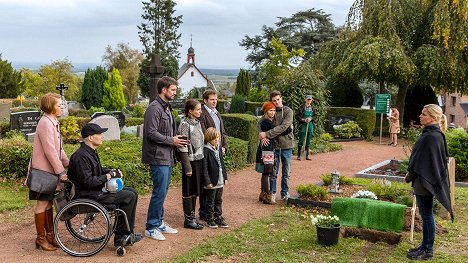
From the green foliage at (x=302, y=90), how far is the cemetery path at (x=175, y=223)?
368 cm

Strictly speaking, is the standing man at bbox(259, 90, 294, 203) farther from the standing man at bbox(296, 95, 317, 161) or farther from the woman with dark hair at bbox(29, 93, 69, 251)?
the standing man at bbox(296, 95, 317, 161)

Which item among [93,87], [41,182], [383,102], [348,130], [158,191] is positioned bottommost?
[348,130]

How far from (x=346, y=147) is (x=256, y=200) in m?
9.81

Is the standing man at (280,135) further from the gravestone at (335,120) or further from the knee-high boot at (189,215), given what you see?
the gravestone at (335,120)

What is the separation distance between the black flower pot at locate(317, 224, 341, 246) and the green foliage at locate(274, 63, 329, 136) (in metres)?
11.0

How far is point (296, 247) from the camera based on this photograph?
656 cm

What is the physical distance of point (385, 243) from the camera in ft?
22.9

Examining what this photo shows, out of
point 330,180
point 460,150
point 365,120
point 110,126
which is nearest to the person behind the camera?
point 330,180

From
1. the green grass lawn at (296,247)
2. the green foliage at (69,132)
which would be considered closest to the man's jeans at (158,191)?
the green grass lawn at (296,247)

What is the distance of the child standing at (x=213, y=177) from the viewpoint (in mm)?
7285

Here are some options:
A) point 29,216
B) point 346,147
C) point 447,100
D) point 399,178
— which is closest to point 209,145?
point 29,216

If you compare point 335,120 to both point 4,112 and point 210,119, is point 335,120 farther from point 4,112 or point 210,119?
point 210,119

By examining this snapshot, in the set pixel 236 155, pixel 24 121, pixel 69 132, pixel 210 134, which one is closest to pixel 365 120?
pixel 236 155

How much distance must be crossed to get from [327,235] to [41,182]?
11.2 feet
